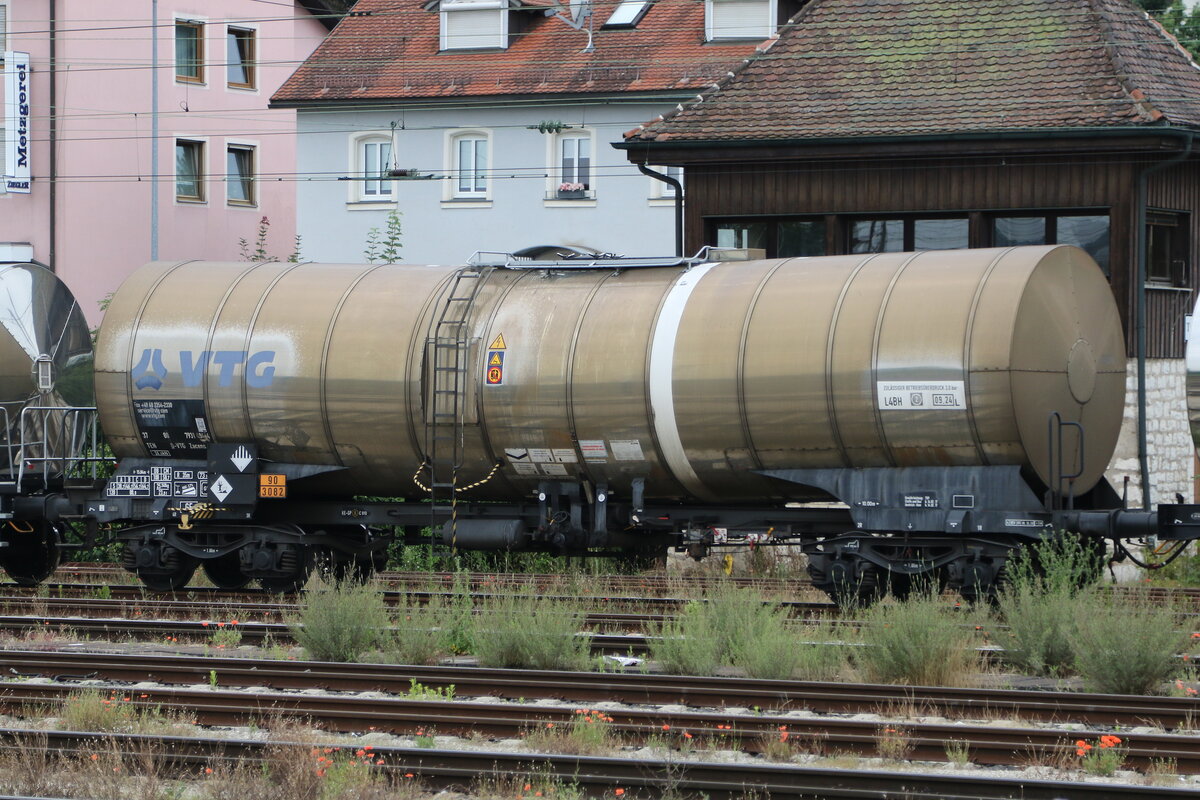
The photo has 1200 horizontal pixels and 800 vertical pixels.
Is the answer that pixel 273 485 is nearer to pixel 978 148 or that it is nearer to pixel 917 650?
pixel 917 650

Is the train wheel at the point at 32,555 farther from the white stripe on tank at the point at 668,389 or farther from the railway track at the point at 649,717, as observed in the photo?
the white stripe on tank at the point at 668,389

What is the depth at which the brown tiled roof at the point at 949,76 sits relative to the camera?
21.8m

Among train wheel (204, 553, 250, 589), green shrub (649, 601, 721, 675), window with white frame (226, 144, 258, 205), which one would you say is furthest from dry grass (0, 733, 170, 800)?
window with white frame (226, 144, 258, 205)

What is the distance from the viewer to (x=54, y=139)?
141ft

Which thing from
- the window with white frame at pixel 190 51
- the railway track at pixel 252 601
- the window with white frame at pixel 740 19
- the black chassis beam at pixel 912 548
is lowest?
the railway track at pixel 252 601

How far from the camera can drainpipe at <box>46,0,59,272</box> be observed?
1687 inches

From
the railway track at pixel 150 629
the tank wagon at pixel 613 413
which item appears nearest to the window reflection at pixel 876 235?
the tank wagon at pixel 613 413

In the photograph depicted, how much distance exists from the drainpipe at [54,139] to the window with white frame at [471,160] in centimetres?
1241

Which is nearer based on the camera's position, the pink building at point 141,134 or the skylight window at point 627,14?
the skylight window at point 627,14

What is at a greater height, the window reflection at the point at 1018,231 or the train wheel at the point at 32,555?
the window reflection at the point at 1018,231

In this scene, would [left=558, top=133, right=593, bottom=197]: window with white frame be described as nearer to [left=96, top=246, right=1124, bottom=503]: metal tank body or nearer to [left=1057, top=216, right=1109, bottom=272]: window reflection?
[left=1057, top=216, right=1109, bottom=272]: window reflection

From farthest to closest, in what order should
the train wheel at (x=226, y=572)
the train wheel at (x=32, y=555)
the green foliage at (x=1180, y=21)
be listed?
1. the green foliage at (x=1180, y=21)
2. the train wheel at (x=32, y=555)
3. the train wheel at (x=226, y=572)

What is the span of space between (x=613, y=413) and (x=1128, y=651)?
608 cm

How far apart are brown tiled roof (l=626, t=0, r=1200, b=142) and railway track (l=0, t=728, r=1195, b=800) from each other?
1382 centimetres
